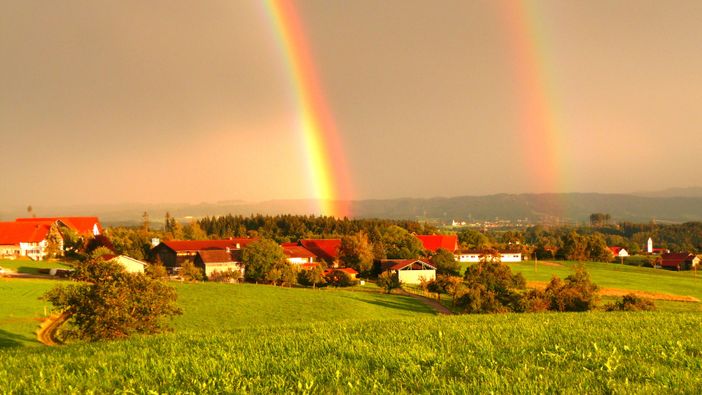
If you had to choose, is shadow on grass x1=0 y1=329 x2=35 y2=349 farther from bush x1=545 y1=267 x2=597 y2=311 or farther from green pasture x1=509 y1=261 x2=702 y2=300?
green pasture x1=509 y1=261 x2=702 y2=300

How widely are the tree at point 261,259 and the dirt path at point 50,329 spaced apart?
38.5 meters

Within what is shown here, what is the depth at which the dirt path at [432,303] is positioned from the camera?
57406mm

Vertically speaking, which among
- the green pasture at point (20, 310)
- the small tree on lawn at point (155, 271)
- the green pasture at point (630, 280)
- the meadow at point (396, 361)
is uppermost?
the meadow at point (396, 361)

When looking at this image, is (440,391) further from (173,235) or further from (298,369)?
(173,235)

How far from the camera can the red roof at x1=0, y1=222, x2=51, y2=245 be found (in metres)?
115

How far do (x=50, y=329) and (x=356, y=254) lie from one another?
230 ft

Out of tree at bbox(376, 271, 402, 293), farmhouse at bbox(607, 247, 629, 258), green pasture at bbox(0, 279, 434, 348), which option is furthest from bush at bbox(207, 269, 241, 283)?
farmhouse at bbox(607, 247, 629, 258)

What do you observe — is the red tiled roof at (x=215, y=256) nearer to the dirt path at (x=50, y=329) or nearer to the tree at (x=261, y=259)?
the tree at (x=261, y=259)

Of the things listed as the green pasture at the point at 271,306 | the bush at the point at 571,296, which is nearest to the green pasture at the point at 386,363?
the green pasture at the point at 271,306

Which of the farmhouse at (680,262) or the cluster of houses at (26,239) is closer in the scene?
the cluster of houses at (26,239)

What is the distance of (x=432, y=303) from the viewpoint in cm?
6525

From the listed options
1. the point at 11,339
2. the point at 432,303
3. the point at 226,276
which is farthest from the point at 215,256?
the point at 11,339

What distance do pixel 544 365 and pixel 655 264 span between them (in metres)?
158

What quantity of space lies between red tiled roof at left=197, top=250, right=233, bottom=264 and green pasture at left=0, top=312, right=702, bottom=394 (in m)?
83.1
